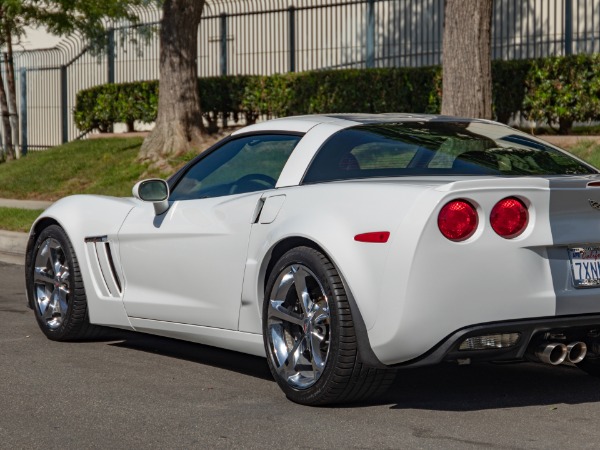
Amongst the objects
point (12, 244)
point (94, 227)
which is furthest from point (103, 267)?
point (12, 244)

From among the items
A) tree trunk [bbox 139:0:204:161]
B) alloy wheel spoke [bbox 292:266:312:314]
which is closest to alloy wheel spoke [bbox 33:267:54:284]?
alloy wheel spoke [bbox 292:266:312:314]

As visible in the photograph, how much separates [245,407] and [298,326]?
0.46m

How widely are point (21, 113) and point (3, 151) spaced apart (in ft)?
9.74

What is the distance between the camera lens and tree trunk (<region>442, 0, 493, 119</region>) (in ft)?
43.6

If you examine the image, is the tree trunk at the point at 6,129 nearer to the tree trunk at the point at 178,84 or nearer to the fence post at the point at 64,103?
the fence post at the point at 64,103

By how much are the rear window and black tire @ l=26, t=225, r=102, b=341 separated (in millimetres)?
2079

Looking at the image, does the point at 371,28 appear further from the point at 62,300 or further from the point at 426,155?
the point at 426,155

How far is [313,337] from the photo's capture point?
5770 mm

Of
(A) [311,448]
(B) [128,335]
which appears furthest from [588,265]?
(B) [128,335]

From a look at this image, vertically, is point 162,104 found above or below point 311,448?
above

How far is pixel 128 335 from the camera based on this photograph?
8203 mm

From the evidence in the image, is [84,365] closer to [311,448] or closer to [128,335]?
[128,335]

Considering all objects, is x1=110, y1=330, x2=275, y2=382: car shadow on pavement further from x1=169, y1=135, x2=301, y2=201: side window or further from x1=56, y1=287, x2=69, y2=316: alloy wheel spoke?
x1=169, y1=135, x2=301, y2=201: side window

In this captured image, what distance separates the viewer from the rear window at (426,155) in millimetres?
6082
